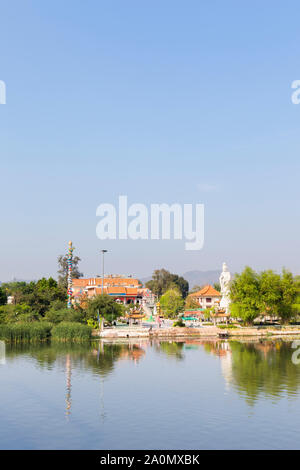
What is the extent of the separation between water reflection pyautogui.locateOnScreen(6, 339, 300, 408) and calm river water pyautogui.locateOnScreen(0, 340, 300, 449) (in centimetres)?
9

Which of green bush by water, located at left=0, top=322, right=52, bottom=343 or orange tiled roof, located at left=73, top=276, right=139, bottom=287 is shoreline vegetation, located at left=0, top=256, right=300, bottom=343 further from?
orange tiled roof, located at left=73, top=276, right=139, bottom=287

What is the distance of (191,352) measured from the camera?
1970 inches

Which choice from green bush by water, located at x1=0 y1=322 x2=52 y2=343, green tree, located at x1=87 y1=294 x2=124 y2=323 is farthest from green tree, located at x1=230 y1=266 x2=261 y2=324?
green bush by water, located at x1=0 y1=322 x2=52 y2=343

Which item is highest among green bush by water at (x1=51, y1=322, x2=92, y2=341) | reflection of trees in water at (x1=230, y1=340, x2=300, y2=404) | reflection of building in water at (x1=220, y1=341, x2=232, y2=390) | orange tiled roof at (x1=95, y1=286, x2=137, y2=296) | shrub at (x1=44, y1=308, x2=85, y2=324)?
orange tiled roof at (x1=95, y1=286, x2=137, y2=296)

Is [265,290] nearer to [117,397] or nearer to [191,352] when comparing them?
[191,352]

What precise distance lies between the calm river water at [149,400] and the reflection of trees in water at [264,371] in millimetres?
69

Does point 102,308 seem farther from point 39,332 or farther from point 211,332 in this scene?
point 211,332

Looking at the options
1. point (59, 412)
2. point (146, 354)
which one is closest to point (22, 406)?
point (59, 412)

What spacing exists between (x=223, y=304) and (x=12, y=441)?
6450cm

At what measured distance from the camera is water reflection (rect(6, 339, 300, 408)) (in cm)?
3148

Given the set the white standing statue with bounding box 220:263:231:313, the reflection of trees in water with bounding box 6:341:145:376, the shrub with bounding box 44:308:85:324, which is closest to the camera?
the reflection of trees in water with bounding box 6:341:145:376

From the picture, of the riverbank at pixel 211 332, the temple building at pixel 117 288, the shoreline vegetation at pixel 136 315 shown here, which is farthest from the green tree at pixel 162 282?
the riverbank at pixel 211 332

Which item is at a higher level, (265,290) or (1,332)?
(265,290)

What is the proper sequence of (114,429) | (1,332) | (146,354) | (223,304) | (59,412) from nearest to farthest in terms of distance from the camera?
(114,429) → (59,412) → (146,354) → (1,332) → (223,304)
